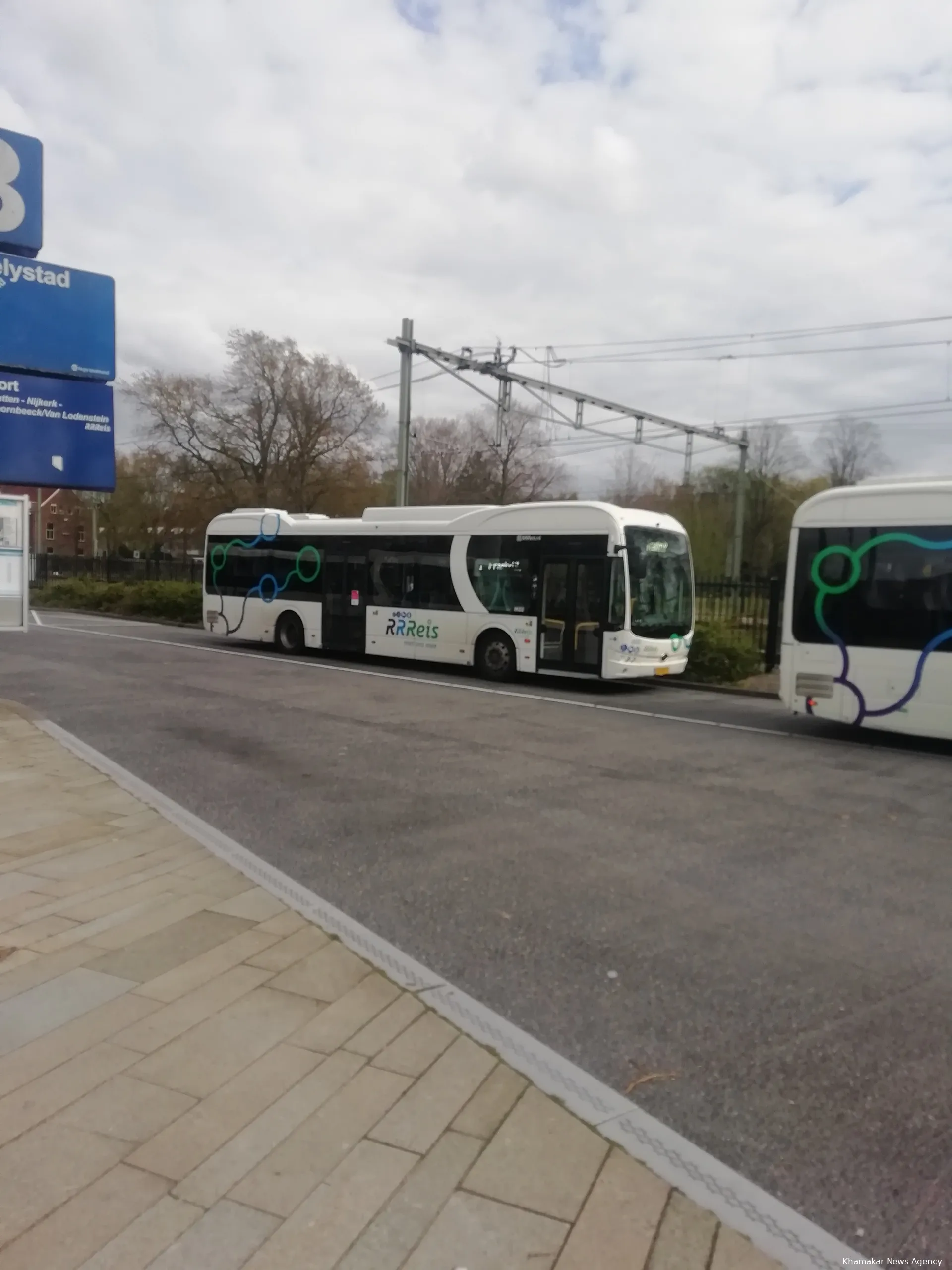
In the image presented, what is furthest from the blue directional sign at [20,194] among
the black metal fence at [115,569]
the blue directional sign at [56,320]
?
the black metal fence at [115,569]

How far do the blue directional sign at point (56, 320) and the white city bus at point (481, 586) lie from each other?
23.9 feet

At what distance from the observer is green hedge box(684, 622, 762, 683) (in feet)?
55.9

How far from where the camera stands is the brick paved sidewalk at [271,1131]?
2.60m

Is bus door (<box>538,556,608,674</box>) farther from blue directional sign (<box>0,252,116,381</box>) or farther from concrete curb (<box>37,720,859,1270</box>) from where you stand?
concrete curb (<box>37,720,859,1270</box>)

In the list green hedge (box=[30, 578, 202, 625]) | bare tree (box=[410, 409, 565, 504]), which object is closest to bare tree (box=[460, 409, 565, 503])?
bare tree (box=[410, 409, 565, 504])

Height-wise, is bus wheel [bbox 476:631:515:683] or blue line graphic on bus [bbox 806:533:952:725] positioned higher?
blue line graphic on bus [bbox 806:533:952:725]

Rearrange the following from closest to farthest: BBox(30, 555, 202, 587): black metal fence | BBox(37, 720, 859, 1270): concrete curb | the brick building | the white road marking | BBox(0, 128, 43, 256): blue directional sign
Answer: BBox(37, 720, 859, 1270): concrete curb → BBox(0, 128, 43, 256): blue directional sign → the white road marking → BBox(30, 555, 202, 587): black metal fence → the brick building

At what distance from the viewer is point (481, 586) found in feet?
56.5

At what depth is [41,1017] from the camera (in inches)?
151

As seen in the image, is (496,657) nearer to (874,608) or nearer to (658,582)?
(658,582)

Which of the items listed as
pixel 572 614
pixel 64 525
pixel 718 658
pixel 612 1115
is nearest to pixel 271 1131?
pixel 612 1115

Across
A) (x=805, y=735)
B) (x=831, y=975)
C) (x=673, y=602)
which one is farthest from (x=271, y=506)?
(x=831, y=975)

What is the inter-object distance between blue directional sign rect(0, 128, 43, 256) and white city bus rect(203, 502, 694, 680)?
8.43 meters

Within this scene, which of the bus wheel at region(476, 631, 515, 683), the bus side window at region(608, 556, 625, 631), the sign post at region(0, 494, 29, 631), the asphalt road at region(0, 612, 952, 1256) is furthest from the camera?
the bus wheel at region(476, 631, 515, 683)
